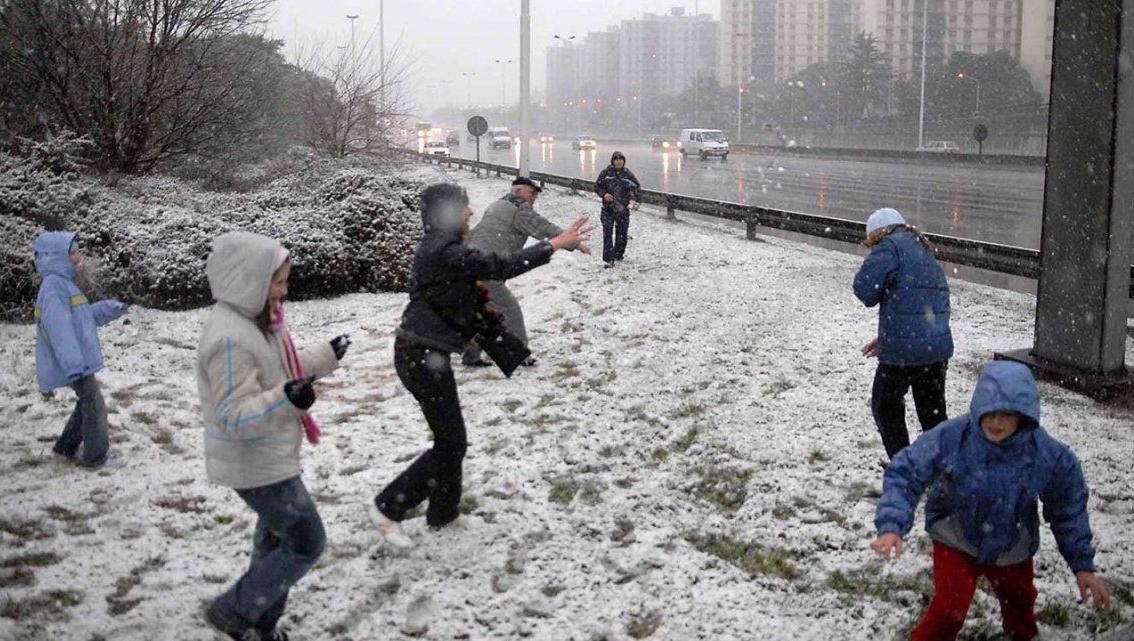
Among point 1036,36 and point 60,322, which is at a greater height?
point 1036,36

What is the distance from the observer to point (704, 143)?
4888 cm

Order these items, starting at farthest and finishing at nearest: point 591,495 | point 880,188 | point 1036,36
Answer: point 1036,36 < point 880,188 < point 591,495

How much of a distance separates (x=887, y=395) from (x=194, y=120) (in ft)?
54.3

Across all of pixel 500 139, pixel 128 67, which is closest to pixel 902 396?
pixel 128 67

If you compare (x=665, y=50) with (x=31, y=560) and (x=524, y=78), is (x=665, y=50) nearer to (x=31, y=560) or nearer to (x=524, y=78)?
(x=524, y=78)

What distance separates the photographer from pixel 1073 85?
25.0ft

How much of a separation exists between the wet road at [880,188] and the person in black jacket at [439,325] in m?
13.9

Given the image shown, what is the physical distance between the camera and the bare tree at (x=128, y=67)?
16672 mm

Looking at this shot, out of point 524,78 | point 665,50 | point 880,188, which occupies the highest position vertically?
point 665,50

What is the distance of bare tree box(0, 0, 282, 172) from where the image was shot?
1667cm

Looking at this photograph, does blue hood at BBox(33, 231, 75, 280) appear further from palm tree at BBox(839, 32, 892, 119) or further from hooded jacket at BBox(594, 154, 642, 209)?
palm tree at BBox(839, 32, 892, 119)

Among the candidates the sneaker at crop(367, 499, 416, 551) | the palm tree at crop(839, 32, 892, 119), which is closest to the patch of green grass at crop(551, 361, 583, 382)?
the sneaker at crop(367, 499, 416, 551)

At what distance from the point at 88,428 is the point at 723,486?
4.02m

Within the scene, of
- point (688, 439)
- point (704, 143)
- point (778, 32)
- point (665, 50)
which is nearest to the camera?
point (688, 439)
